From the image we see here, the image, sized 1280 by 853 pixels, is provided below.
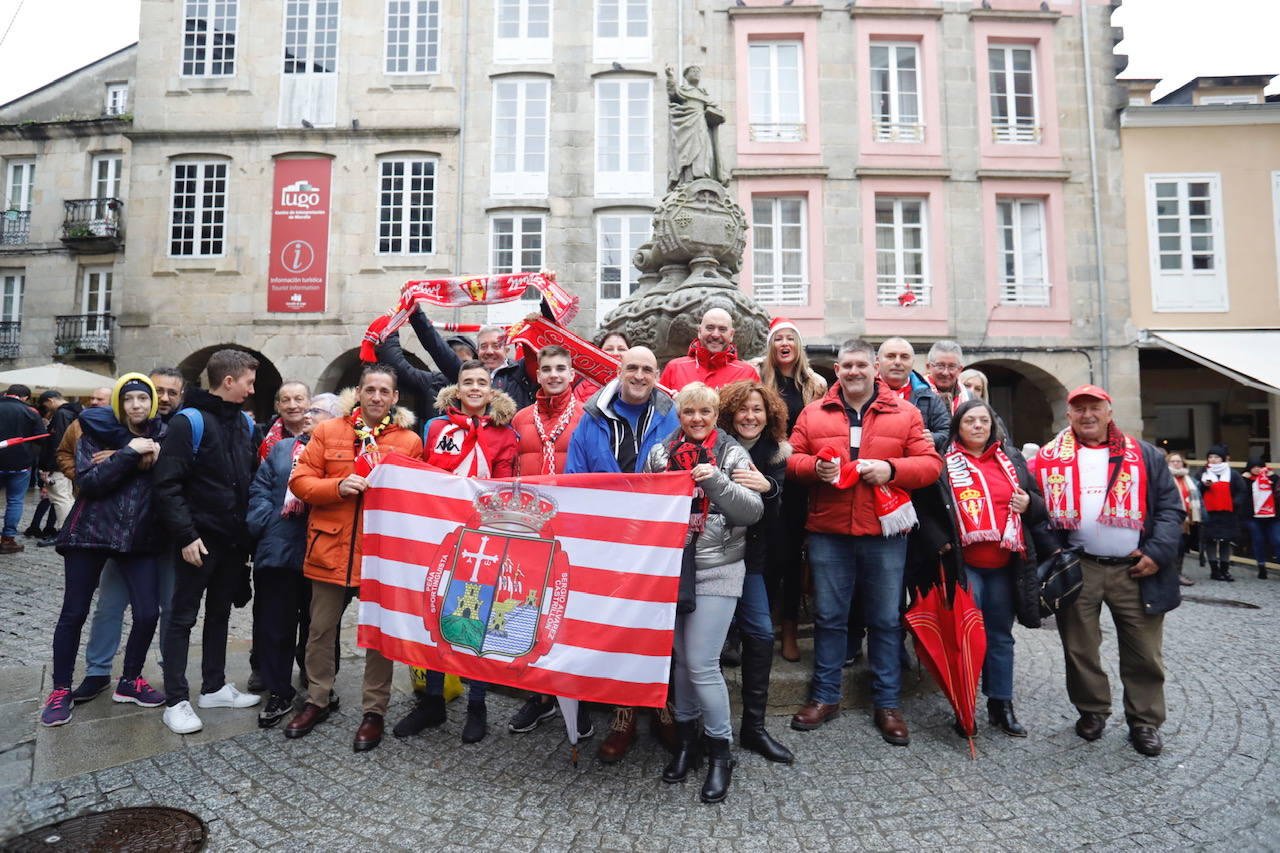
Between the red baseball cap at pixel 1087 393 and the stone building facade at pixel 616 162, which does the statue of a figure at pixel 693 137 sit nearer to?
the red baseball cap at pixel 1087 393

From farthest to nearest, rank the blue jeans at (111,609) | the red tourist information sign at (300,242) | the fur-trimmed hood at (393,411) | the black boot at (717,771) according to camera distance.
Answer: the red tourist information sign at (300,242), the blue jeans at (111,609), the fur-trimmed hood at (393,411), the black boot at (717,771)

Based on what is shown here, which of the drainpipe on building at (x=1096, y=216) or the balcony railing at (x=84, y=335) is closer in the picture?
the drainpipe on building at (x=1096, y=216)

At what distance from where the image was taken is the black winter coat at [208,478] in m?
3.78

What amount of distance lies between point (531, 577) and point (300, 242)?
53.0 feet

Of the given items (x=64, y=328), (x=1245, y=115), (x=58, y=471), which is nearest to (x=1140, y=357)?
(x=1245, y=115)

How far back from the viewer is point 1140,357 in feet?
58.6

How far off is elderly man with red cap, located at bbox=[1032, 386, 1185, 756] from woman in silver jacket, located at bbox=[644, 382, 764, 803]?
2027mm

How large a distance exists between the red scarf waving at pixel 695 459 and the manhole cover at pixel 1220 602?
7754mm

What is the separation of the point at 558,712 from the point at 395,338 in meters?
3.01

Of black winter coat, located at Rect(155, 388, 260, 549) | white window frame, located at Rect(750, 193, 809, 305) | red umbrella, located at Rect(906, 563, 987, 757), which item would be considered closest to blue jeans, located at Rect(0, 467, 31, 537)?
black winter coat, located at Rect(155, 388, 260, 549)

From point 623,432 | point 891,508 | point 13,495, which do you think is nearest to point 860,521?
point 891,508

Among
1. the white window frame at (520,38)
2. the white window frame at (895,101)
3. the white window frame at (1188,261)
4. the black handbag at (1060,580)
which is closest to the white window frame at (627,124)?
the white window frame at (520,38)

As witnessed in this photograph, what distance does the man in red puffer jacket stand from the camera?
3674mm

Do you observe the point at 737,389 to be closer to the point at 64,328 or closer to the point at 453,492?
the point at 453,492
